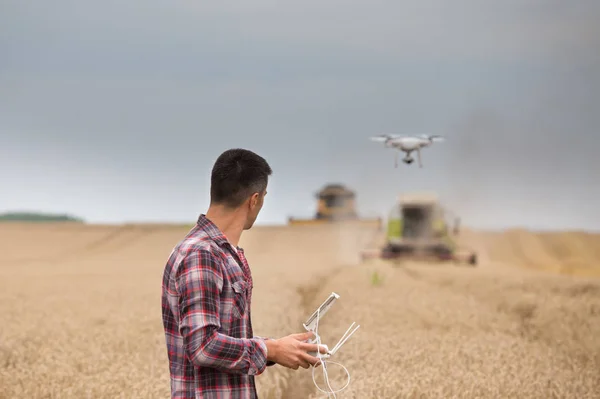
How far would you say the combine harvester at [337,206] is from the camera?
51.4 m

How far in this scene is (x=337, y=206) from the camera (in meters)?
52.8

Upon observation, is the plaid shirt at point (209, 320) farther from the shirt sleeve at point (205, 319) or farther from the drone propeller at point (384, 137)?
the drone propeller at point (384, 137)

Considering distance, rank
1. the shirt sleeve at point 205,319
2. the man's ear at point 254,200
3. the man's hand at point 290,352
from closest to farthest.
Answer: the shirt sleeve at point 205,319
the man's hand at point 290,352
the man's ear at point 254,200

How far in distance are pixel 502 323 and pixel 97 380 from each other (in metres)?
8.77

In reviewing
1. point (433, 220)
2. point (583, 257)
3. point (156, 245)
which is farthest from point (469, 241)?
point (433, 220)

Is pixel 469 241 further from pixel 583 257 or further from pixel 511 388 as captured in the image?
pixel 511 388

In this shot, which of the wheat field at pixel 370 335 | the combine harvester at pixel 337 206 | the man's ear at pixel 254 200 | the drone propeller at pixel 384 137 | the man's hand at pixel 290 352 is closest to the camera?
the man's hand at pixel 290 352

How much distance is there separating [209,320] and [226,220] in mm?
542

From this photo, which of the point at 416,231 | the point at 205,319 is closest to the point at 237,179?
the point at 205,319

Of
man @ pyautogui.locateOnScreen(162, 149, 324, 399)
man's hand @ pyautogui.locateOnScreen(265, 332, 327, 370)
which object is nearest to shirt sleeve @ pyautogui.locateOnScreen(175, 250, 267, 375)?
man @ pyautogui.locateOnScreen(162, 149, 324, 399)

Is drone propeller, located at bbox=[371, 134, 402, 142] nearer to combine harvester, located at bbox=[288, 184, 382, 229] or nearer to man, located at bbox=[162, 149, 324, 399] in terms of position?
man, located at bbox=[162, 149, 324, 399]

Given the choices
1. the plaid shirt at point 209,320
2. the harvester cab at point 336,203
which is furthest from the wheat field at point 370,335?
the harvester cab at point 336,203

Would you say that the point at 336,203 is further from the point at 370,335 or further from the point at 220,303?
the point at 220,303

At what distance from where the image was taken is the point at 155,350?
10234mm
